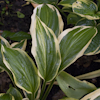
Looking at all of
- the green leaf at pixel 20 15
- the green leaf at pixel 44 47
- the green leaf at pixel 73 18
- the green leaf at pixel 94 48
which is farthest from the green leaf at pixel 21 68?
the green leaf at pixel 20 15

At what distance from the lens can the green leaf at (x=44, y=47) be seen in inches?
21.1

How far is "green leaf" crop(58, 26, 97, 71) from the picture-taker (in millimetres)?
568

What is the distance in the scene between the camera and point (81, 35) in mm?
573

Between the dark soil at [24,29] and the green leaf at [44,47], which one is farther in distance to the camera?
the dark soil at [24,29]

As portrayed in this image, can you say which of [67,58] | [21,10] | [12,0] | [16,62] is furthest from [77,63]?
[12,0]

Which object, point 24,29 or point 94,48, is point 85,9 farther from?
point 24,29

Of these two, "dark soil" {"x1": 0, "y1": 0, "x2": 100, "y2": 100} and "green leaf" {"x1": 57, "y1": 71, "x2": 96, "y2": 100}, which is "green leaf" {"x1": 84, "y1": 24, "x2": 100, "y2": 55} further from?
"dark soil" {"x1": 0, "y1": 0, "x2": 100, "y2": 100}

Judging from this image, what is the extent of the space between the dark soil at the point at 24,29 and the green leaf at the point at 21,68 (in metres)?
0.44

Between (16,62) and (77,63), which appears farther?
(77,63)

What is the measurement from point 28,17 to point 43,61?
0.90m

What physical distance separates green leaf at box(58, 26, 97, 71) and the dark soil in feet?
1.67

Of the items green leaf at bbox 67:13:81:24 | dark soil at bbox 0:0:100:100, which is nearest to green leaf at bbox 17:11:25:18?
dark soil at bbox 0:0:100:100

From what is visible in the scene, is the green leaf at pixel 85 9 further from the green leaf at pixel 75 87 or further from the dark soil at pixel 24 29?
the dark soil at pixel 24 29

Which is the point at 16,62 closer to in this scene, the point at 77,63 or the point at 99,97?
the point at 99,97
